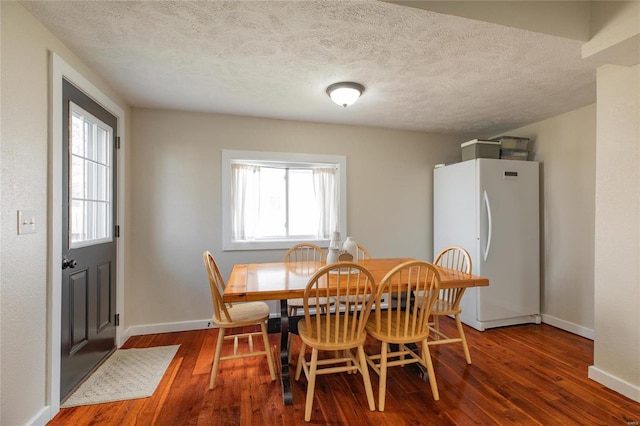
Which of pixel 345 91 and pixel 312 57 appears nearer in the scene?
pixel 312 57

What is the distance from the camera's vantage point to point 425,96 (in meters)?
2.65

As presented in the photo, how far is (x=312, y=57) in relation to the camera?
1986 mm

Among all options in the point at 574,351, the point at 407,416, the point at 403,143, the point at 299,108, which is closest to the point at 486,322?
the point at 574,351

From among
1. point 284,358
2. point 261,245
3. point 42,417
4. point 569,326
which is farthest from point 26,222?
point 569,326

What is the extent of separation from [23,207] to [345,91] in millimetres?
2186

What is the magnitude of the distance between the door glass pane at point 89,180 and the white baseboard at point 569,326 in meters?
4.49

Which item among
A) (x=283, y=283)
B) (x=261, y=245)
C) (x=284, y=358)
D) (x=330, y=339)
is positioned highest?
(x=261, y=245)

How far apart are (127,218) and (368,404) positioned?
2668 millimetres

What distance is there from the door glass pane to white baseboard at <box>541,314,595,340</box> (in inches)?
177

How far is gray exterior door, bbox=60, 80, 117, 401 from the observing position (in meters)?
1.90

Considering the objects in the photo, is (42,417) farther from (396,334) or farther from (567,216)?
(567,216)

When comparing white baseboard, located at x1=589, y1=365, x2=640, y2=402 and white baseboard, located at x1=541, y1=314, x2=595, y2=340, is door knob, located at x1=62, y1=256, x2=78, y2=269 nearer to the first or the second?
white baseboard, located at x1=589, y1=365, x2=640, y2=402

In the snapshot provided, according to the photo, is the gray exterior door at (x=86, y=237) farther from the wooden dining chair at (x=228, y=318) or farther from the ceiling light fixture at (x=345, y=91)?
the ceiling light fixture at (x=345, y=91)

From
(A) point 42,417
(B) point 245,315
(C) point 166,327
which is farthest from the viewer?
(C) point 166,327
